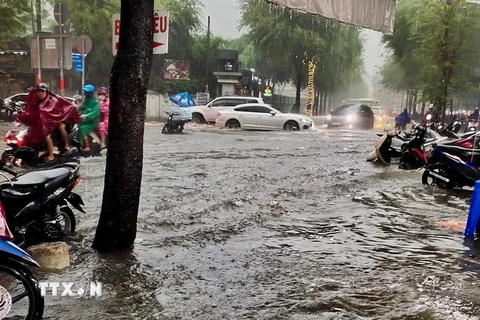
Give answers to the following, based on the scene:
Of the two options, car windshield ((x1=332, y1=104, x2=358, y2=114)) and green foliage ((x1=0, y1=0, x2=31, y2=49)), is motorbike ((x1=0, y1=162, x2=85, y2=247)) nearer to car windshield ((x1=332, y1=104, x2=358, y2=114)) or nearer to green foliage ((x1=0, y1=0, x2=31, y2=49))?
green foliage ((x1=0, y1=0, x2=31, y2=49))

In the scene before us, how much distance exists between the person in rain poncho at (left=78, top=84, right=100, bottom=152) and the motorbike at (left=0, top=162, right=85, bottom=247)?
21.0 feet

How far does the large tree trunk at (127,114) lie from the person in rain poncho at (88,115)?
23.3 feet

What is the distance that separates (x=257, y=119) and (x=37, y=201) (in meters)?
18.4

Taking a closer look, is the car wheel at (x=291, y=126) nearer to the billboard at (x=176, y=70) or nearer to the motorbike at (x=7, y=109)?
the motorbike at (x=7, y=109)

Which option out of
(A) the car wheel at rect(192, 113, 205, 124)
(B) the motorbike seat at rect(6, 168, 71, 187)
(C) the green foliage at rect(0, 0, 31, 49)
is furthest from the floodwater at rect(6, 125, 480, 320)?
(A) the car wheel at rect(192, 113, 205, 124)

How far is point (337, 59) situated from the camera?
39500 millimetres

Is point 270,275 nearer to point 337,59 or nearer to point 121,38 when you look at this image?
point 121,38

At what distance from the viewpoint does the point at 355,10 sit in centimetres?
698

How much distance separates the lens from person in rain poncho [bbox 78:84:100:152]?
37.1ft

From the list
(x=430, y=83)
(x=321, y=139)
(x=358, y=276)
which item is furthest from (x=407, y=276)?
(x=430, y=83)

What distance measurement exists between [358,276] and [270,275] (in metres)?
0.83

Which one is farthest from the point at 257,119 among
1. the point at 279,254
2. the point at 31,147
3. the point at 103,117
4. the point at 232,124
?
the point at 279,254

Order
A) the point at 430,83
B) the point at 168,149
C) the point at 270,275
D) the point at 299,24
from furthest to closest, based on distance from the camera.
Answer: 1. the point at 299,24
2. the point at 430,83
3. the point at 168,149
4. the point at 270,275

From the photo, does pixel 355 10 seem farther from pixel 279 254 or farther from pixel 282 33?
pixel 282 33
